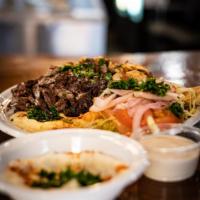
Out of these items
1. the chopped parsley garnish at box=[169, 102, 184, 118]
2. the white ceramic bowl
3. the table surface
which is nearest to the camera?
the white ceramic bowl

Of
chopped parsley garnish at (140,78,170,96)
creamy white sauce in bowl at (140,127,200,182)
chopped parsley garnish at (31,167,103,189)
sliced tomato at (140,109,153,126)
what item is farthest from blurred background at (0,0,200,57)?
chopped parsley garnish at (31,167,103,189)

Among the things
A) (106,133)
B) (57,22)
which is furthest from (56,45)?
(106,133)

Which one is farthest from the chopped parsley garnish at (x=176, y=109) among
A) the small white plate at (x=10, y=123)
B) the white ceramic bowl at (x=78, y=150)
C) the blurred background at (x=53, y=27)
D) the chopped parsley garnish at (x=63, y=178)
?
the blurred background at (x=53, y=27)

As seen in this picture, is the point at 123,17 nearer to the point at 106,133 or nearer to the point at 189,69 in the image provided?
the point at 189,69

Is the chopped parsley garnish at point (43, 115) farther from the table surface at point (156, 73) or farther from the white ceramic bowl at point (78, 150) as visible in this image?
the white ceramic bowl at point (78, 150)

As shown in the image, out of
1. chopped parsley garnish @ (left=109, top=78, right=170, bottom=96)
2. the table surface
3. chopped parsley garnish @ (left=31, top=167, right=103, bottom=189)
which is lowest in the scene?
the table surface

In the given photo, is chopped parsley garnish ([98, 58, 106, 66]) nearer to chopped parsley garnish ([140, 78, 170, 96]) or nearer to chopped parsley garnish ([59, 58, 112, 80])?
chopped parsley garnish ([59, 58, 112, 80])
